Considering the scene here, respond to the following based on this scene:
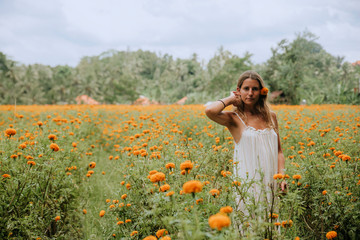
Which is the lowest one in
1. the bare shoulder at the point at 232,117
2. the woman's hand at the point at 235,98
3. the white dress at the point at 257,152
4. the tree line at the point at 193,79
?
the white dress at the point at 257,152

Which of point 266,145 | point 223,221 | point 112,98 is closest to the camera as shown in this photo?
point 223,221

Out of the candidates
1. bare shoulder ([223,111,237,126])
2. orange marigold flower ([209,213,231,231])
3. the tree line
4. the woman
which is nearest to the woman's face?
the woman

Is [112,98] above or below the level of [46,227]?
above

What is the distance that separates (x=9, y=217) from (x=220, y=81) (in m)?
23.3

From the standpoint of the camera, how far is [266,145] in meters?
2.01

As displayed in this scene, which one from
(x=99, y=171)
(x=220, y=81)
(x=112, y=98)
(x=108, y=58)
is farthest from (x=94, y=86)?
(x=99, y=171)

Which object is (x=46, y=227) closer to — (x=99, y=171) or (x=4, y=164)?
(x=4, y=164)

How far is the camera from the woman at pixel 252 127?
77.9 inches

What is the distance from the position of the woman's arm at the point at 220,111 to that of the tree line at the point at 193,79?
6.22 meters

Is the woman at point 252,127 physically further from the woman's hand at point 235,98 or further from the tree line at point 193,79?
the tree line at point 193,79

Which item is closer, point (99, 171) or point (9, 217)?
point (9, 217)

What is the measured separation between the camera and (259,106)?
86.7 inches

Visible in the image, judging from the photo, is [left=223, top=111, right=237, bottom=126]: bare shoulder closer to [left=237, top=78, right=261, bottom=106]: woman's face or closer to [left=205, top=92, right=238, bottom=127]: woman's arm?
[left=205, top=92, right=238, bottom=127]: woman's arm

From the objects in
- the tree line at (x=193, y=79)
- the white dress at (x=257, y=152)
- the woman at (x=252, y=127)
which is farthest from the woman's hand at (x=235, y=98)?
the tree line at (x=193, y=79)
